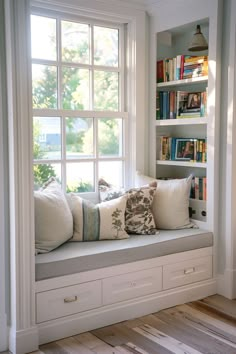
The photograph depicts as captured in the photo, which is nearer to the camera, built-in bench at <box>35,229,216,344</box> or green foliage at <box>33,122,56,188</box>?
built-in bench at <box>35,229,216,344</box>

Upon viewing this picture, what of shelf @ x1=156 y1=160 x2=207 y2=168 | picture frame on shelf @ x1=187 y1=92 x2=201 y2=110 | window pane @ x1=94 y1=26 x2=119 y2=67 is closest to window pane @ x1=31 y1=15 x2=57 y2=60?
window pane @ x1=94 y1=26 x2=119 y2=67

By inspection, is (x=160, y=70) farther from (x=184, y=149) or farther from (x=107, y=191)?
(x=107, y=191)

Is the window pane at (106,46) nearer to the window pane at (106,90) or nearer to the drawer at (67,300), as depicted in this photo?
the window pane at (106,90)

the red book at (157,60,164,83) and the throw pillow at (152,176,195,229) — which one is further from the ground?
the red book at (157,60,164,83)

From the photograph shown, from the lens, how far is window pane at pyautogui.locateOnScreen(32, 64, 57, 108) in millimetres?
3326

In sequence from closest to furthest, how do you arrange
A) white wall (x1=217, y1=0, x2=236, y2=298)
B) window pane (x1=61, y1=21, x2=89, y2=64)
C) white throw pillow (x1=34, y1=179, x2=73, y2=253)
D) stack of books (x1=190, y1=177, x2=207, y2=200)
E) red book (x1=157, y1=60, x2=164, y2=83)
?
white throw pillow (x1=34, y1=179, x2=73, y2=253) → white wall (x1=217, y1=0, x2=236, y2=298) → window pane (x1=61, y1=21, x2=89, y2=64) → stack of books (x1=190, y1=177, x2=207, y2=200) → red book (x1=157, y1=60, x2=164, y2=83)

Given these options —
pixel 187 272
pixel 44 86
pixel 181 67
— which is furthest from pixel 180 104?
pixel 187 272

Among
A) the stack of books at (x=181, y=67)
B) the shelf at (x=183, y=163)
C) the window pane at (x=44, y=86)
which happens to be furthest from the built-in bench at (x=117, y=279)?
the stack of books at (x=181, y=67)

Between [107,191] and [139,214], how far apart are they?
1.11 ft

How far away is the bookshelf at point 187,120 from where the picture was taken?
333 centimetres

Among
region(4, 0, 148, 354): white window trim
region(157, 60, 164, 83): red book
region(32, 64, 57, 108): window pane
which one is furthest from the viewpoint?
region(157, 60, 164, 83): red book

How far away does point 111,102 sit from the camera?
147 inches

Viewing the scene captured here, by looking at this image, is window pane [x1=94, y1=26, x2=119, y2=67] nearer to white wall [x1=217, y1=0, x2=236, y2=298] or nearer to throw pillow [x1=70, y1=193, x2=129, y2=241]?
white wall [x1=217, y1=0, x2=236, y2=298]

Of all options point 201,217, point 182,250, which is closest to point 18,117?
point 182,250
